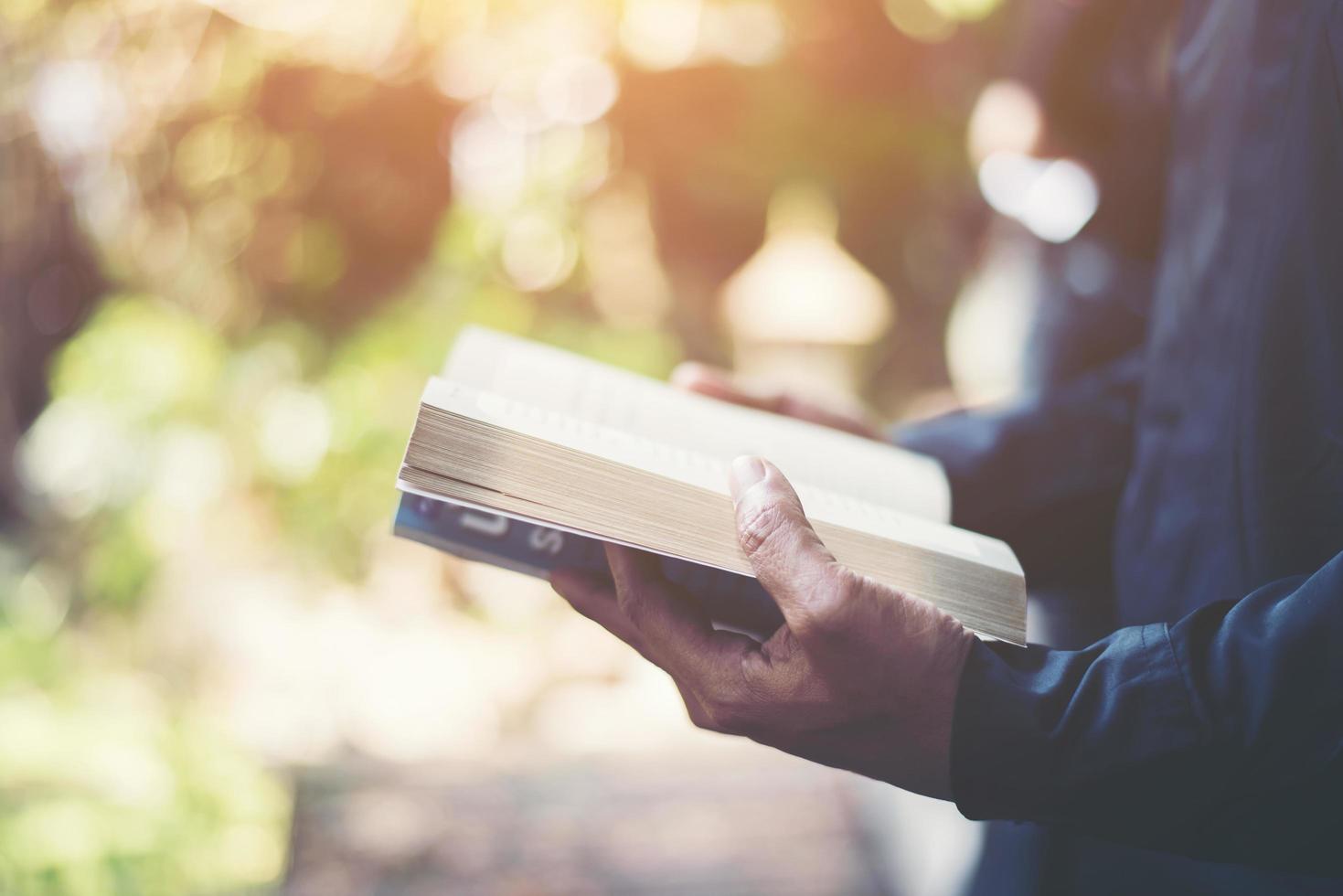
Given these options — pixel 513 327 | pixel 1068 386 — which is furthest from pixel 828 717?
pixel 513 327

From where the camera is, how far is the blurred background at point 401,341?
5.93ft

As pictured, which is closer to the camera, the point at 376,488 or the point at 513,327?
the point at 376,488

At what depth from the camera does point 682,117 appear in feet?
11.7

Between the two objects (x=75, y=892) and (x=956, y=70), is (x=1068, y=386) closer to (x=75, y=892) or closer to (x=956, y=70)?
(x=75, y=892)

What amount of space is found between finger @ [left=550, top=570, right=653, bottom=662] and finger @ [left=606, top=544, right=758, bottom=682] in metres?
0.03

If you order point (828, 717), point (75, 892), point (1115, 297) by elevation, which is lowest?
point (75, 892)

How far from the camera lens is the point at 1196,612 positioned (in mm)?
615

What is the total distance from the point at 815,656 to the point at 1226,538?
39 centimetres

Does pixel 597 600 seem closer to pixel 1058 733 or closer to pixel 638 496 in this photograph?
pixel 638 496

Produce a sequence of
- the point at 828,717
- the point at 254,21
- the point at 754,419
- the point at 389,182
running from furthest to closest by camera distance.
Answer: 1. the point at 389,182
2. the point at 254,21
3. the point at 754,419
4. the point at 828,717

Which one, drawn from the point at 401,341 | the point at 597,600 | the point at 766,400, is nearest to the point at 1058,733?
the point at 597,600

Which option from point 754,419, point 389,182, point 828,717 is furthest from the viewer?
point 389,182

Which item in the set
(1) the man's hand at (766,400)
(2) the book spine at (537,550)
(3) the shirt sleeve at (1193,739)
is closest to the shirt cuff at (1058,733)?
(3) the shirt sleeve at (1193,739)

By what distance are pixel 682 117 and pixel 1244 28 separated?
3000 mm
